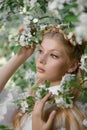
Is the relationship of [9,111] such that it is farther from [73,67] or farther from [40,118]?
[73,67]

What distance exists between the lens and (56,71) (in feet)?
7.63

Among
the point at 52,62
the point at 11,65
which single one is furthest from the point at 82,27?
the point at 11,65

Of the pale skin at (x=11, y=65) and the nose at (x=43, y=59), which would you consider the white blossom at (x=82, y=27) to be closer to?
the nose at (x=43, y=59)

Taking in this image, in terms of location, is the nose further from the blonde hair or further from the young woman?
the blonde hair

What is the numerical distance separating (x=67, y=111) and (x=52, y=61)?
0.30 metres

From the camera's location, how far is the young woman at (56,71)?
2.24m

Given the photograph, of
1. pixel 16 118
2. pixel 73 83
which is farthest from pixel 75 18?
→ pixel 16 118

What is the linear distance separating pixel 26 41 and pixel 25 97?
0.34 metres

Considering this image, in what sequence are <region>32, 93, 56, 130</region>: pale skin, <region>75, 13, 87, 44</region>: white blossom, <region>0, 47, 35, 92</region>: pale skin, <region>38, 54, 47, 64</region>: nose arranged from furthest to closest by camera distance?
<region>0, 47, 35, 92</region>: pale skin → <region>38, 54, 47, 64</region>: nose → <region>32, 93, 56, 130</region>: pale skin → <region>75, 13, 87, 44</region>: white blossom

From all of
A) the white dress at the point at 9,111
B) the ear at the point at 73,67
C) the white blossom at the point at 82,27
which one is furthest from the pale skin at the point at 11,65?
the white blossom at the point at 82,27

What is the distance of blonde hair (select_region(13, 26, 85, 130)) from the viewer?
2.24 metres

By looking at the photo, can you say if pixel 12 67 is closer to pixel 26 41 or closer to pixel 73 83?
pixel 26 41

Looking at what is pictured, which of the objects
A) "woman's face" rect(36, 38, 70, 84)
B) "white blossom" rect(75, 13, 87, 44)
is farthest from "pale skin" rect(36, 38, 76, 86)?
"white blossom" rect(75, 13, 87, 44)

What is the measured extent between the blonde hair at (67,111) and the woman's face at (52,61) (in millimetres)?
36
